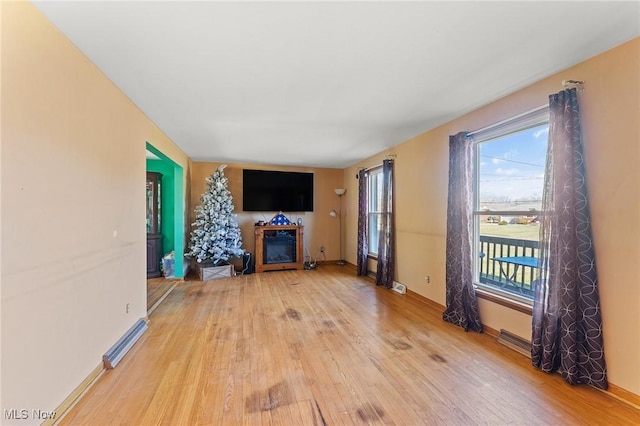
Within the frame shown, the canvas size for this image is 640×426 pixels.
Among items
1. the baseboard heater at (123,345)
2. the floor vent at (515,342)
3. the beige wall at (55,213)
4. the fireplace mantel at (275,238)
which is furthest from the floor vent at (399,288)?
the beige wall at (55,213)

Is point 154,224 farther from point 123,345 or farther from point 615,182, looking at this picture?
point 615,182

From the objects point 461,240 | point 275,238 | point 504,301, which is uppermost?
point 461,240

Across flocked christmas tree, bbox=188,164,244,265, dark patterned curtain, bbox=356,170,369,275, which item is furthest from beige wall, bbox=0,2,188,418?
dark patterned curtain, bbox=356,170,369,275

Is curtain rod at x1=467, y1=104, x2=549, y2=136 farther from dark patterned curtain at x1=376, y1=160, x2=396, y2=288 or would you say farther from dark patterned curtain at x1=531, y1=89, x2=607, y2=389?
dark patterned curtain at x1=376, y1=160, x2=396, y2=288

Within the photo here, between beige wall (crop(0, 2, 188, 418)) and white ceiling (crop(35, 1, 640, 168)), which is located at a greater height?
white ceiling (crop(35, 1, 640, 168))

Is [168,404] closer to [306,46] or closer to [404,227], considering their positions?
[306,46]

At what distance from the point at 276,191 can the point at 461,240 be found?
170 inches

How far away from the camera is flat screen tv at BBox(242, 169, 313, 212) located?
602cm

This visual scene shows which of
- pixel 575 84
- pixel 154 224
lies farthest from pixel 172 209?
pixel 575 84

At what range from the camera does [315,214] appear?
263 inches

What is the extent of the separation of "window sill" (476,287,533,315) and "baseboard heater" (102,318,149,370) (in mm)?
3676

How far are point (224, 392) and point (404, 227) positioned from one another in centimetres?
339

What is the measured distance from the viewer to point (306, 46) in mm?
1768

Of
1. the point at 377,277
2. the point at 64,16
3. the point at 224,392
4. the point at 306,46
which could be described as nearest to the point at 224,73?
the point at 306,46
